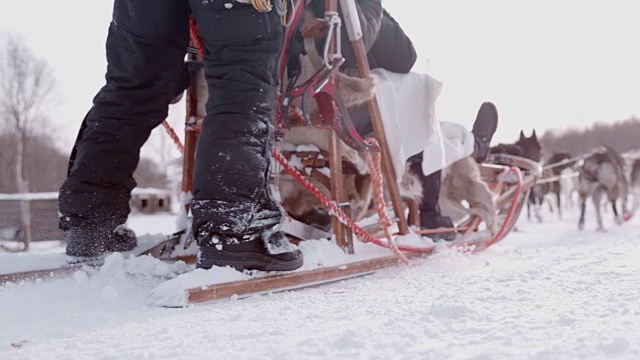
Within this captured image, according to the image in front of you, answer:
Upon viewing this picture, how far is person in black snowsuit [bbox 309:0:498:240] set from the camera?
202cm

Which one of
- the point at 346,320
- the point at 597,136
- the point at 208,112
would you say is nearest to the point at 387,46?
the point at 208,112

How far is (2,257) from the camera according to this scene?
1.64m

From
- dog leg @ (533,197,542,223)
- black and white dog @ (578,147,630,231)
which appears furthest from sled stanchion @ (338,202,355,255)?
dog leg @ (533,197,542,223)

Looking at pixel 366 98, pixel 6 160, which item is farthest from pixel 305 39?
pixel 6 160

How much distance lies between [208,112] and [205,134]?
7 cm

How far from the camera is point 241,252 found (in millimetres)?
1323

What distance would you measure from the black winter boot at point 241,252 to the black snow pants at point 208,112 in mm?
26

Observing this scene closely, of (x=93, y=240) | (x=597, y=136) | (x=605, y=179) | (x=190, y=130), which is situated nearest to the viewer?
(x=93, y=240)

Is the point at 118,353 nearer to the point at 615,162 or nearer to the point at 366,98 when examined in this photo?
the point at 366,98

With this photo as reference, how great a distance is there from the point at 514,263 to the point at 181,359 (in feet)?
4.61

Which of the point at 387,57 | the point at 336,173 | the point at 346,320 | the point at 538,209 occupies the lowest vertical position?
the point at 538,209

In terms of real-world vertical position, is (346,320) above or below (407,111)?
below

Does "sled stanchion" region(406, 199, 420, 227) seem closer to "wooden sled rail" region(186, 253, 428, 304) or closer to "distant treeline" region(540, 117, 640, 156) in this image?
"wooden sled rail" region(186, 253, 428, 304)

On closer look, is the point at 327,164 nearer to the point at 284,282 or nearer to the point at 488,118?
the point at 284,282
